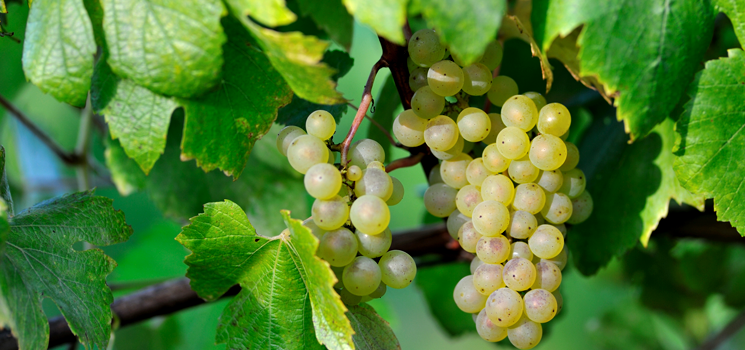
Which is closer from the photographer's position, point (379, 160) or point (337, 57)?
point (379, 160)

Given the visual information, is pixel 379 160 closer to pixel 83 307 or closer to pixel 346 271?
pixel 346 271

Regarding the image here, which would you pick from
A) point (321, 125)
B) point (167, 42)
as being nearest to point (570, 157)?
point (321, 125)

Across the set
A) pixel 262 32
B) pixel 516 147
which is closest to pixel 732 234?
pixel 516 147

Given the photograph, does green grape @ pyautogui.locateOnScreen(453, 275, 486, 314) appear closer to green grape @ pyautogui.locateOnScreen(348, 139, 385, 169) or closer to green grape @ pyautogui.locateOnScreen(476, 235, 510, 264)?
green grape @ pyautogui.locateOnScreen(476, 235, 510, 264)

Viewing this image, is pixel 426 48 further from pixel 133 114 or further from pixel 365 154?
pixel 133 114

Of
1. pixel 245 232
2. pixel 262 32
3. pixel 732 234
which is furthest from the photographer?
pixel 732 234
